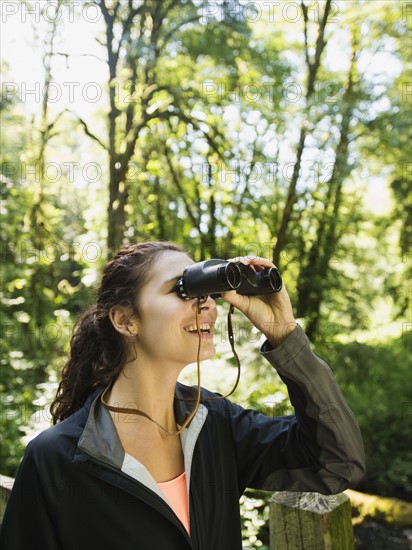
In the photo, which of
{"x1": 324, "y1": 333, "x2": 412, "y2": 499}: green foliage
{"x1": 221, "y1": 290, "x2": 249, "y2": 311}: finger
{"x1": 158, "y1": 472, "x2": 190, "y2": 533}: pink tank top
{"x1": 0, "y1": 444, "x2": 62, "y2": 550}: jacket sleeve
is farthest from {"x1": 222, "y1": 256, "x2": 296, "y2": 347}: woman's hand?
{"x1": 324, "y1": 333, "x2": 412, "y2": 499}: green foliage

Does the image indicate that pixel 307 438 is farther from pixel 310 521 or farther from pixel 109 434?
pixel 109 434

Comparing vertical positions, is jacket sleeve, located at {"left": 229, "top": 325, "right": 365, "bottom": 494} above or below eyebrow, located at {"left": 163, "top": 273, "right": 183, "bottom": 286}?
below

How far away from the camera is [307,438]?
5.02 ft

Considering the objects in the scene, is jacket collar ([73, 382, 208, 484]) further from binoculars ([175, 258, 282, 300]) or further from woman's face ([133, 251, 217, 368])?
binoculars ([175, 258, 282, 300])

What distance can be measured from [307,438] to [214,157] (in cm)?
496

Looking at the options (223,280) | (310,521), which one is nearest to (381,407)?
(310,521)

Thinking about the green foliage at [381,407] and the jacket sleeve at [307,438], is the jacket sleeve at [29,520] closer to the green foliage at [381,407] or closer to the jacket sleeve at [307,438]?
the jacket sleeve at [307,438]

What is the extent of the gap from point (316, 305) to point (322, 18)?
14.0 ft

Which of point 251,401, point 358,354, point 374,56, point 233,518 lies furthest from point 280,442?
point 374,56

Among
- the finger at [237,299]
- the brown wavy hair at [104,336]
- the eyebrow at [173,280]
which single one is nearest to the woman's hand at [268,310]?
the finger at [237,299]

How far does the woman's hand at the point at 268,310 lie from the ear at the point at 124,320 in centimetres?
28

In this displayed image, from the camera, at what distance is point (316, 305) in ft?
26.3

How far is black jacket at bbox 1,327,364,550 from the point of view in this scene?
130 centimetres

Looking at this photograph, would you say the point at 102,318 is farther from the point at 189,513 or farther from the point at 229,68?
the point at 229,68
